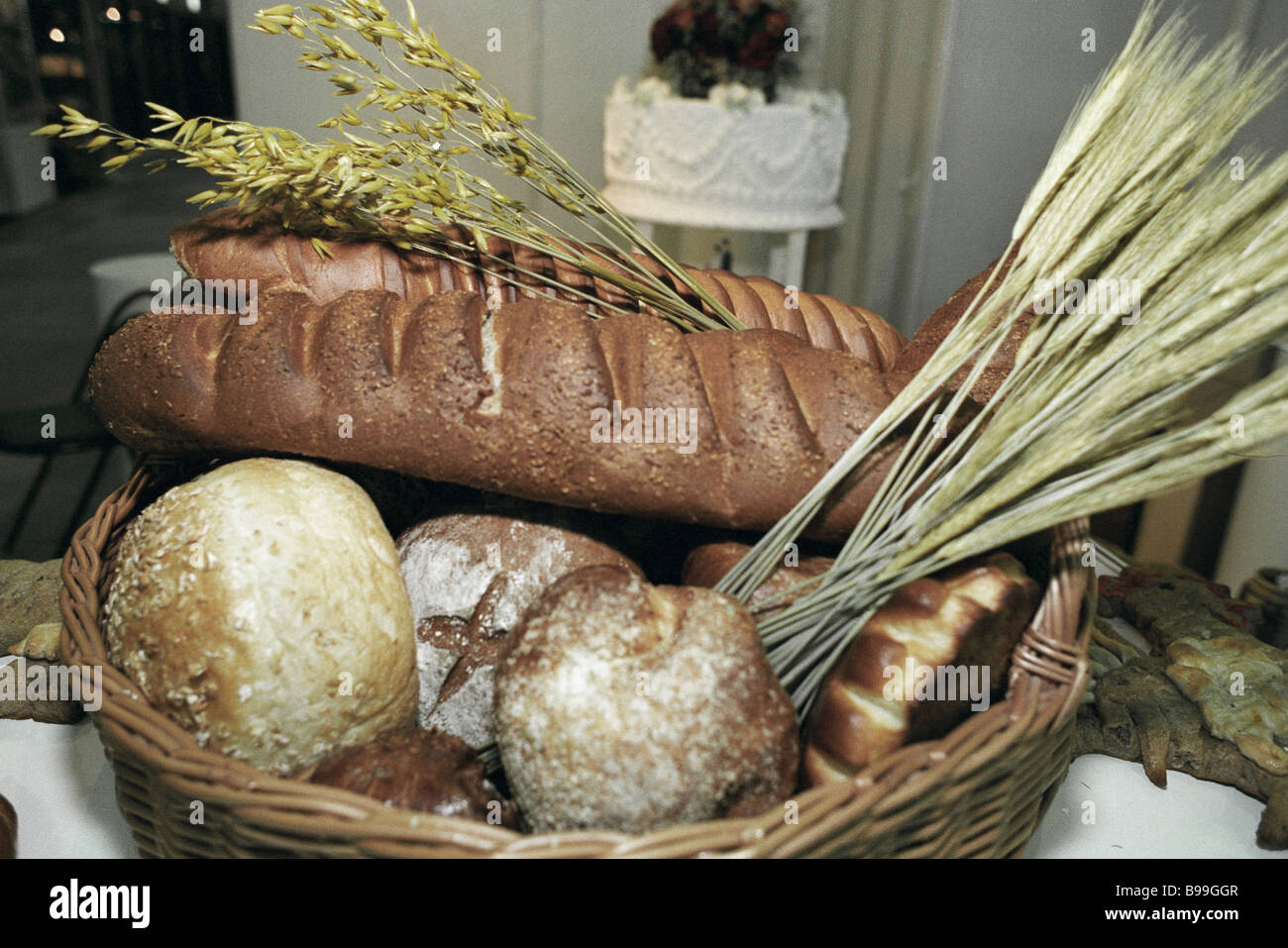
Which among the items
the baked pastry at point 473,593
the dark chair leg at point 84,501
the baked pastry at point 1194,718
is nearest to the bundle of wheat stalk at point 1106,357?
the baked pastry at point 473,593

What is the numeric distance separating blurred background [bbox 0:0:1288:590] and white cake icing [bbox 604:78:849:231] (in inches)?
17.1

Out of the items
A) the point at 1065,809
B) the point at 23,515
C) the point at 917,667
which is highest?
the point at 917,667

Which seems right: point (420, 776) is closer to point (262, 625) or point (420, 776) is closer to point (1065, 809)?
point (262, 625)

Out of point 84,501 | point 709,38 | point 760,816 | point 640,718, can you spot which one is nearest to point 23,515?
point 84,501

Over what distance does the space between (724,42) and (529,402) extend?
1877 mm

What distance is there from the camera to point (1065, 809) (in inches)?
41.6

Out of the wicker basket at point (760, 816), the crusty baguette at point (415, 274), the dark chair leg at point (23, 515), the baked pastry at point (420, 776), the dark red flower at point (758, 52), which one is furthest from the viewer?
the dark chair leg at point (23, 515)

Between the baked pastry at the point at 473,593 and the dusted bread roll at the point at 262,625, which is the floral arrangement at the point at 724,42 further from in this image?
the dusted bread roll at the point at 262,625

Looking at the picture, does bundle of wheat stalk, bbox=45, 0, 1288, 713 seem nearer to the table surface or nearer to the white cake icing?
→ the table surface

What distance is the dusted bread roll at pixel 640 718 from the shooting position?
2.55 ft

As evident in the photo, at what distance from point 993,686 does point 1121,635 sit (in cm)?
57

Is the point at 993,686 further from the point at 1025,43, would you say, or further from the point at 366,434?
the point at 1025,43

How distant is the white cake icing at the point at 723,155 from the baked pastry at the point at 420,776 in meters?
1.71
